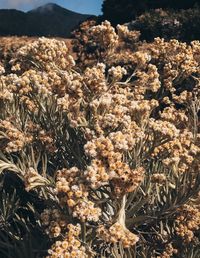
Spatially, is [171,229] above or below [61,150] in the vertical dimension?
below

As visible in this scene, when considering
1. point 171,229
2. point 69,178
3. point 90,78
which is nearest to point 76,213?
point 69,178

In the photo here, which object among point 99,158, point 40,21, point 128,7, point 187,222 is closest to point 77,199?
point 99,158

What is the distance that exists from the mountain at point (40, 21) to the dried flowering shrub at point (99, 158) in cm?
2733

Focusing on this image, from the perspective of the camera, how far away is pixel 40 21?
41.1m

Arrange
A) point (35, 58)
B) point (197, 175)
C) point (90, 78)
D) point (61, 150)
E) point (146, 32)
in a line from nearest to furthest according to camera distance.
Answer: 1. point (197, 175)
2. point (90, 78)
3. point (61, 150)
4. point (35, 58)
5. point (146, 32)

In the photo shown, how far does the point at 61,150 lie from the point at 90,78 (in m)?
1.08

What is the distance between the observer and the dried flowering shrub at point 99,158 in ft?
13.7

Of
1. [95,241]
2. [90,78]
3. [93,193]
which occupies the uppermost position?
[90,78]

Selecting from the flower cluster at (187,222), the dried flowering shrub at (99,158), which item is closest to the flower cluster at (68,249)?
the dried flowering shrub at (99,158)

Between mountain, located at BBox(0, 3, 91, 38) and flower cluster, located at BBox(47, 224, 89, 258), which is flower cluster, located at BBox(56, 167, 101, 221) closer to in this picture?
flower cluster, located at BBox(47, 224, 89, 258)

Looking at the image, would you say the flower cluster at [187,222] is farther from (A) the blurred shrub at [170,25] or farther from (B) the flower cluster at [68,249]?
(A) the blurred shrub at [170,25]

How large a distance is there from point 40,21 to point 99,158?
3833 cm

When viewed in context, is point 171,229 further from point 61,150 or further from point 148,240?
point 61,150

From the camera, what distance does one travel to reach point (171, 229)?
586cm
